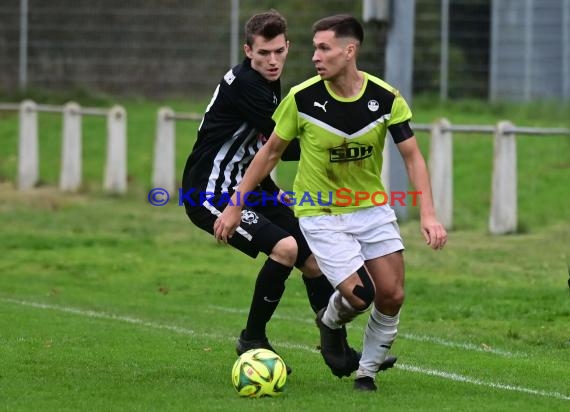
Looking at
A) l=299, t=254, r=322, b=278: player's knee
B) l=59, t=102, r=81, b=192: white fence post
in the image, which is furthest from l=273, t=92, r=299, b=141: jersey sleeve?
l=59, t=102, r=81, b=192: white fence post

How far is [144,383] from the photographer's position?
8.03m

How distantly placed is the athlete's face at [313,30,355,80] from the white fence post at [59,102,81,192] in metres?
16.9

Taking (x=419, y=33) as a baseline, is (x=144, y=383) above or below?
below

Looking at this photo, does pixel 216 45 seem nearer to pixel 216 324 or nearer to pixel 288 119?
pixel 216 324

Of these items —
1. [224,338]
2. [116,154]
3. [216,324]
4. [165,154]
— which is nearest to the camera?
[224,338]

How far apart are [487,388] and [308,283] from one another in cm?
131

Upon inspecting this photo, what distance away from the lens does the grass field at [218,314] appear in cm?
775

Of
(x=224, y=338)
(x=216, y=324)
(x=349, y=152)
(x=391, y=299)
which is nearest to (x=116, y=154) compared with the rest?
(x=216, y=324)

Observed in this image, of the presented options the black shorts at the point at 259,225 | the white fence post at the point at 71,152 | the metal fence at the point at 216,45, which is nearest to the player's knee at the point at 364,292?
the black shorts at the point at 259,225

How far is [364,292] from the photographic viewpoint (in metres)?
7.56

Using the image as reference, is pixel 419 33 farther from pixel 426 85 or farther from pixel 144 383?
pixel 144 383

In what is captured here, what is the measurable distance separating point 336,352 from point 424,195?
116 cm

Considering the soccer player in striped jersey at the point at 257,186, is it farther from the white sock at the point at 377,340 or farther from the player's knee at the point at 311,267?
the white sock at the point at 377,340

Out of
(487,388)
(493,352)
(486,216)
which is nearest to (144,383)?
(487,388)
